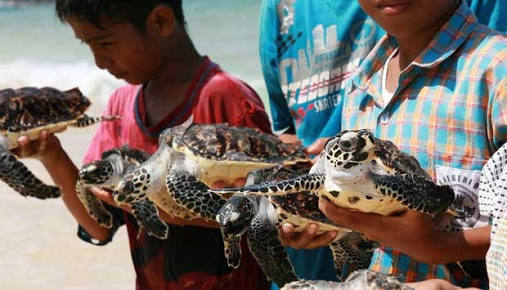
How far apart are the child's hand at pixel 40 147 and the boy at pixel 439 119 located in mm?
1207

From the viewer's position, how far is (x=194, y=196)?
2.42 meters

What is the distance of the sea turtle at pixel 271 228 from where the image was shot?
2189 millimetres

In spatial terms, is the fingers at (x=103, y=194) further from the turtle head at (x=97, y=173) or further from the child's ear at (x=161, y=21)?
the child's ear at (x=161, y=21)

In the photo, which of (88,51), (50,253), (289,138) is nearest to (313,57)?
(289,138)

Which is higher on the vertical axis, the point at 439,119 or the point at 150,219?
the point at 439,119

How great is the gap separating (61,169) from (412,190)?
1601 millimetres

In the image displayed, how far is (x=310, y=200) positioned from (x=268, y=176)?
0.46 ft

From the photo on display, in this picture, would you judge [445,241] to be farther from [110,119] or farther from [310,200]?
[110,119]

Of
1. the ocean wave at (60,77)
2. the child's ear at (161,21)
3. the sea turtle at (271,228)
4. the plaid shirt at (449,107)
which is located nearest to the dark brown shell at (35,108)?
the child's ear at (161,21)

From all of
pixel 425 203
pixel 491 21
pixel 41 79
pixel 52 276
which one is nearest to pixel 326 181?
pixel 425 203

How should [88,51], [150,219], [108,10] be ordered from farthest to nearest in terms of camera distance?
1. [88,51]
2. [108,10]
3. [150,219]

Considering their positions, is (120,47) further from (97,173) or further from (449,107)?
(449,107)

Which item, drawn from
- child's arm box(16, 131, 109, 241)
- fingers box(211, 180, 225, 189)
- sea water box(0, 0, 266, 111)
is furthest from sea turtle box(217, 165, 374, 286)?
sea water box(0, 0, 266, 111)

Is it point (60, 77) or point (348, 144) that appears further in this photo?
point (60, 77)
